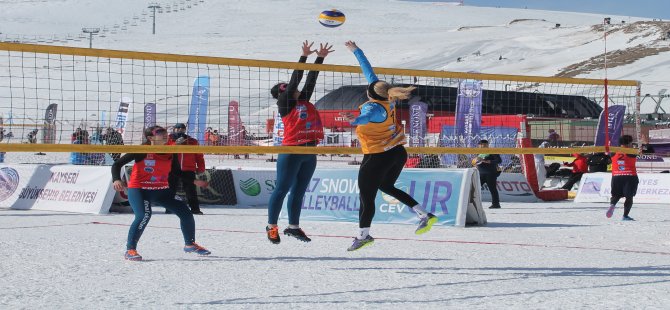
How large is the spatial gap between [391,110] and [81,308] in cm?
343

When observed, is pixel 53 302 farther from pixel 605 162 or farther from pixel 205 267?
pixel 605 162

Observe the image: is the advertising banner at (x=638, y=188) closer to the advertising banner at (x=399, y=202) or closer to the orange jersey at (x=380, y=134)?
the advertising banner at (x=399, y=202)

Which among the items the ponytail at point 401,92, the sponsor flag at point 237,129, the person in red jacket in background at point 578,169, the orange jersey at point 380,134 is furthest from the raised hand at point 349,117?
Answer: the person in red jacket in background at point 578,169

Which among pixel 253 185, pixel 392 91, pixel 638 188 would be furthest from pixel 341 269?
pixel 638 188

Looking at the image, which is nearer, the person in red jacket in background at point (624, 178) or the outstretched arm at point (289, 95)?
the outstretched arm at point (289, 95)

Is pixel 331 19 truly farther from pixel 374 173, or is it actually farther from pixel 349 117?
pixel 349 117

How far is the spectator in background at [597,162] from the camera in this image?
2153cm

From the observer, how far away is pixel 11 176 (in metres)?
17.0

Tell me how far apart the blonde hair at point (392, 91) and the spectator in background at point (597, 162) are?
14822mm

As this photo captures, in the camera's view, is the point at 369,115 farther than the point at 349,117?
Yes

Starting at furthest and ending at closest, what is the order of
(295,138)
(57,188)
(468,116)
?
(468,116) → (57,188) → (295,138)

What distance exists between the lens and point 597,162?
2175 centimetres

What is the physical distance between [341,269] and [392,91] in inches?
64.6

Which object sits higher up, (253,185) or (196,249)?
(253,185)
